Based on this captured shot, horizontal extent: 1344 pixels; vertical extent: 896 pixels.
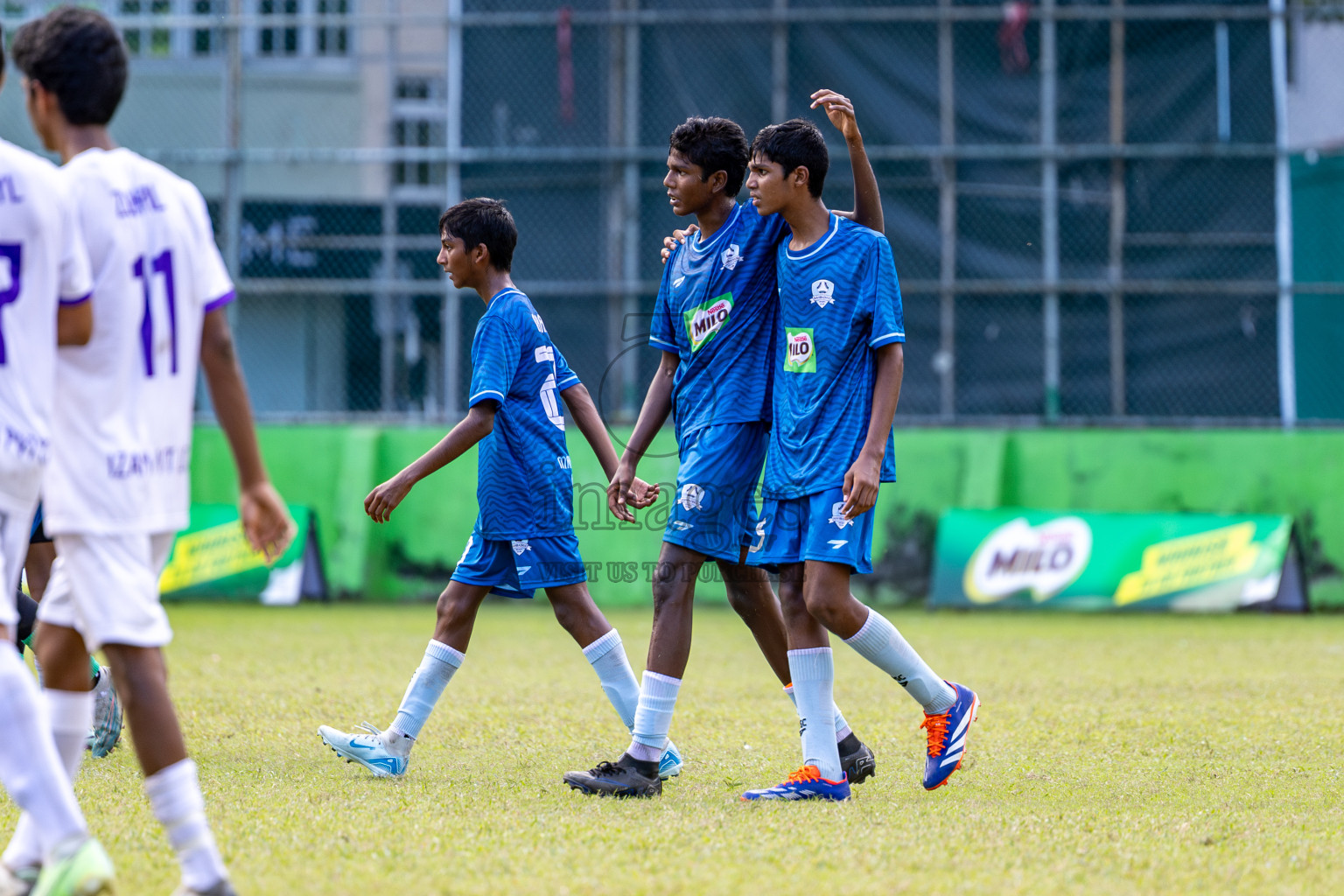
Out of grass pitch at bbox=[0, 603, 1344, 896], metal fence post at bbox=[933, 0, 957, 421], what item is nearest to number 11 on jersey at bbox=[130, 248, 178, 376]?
grass pitch at bbox=[0, 603, 1344, 896]

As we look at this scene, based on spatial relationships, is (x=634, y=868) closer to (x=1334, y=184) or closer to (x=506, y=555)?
(x=506, y=555)

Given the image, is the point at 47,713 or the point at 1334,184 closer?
the point at 47,713

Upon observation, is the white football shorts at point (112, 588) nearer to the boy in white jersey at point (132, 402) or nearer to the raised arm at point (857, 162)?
the boy in white jersey at point (132, 402)

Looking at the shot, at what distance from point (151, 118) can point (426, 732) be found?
32.5 ft

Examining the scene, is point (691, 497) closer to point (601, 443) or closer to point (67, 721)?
point (601, 443)

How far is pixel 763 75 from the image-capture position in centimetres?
1305

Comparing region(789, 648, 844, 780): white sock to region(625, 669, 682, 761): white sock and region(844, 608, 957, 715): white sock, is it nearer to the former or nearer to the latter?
region(844, 608, 957, 715): white sock

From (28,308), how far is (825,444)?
91.7 inches

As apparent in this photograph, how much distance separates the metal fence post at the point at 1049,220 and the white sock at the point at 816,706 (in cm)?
865

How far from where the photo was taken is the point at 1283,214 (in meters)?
12.7

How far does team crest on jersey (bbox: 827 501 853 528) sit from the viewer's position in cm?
441

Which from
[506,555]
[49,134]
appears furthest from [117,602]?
[506,555]

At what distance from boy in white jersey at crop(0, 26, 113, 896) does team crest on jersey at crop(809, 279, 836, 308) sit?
2.22 metres

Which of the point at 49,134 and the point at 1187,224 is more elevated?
the point at 1187,224
